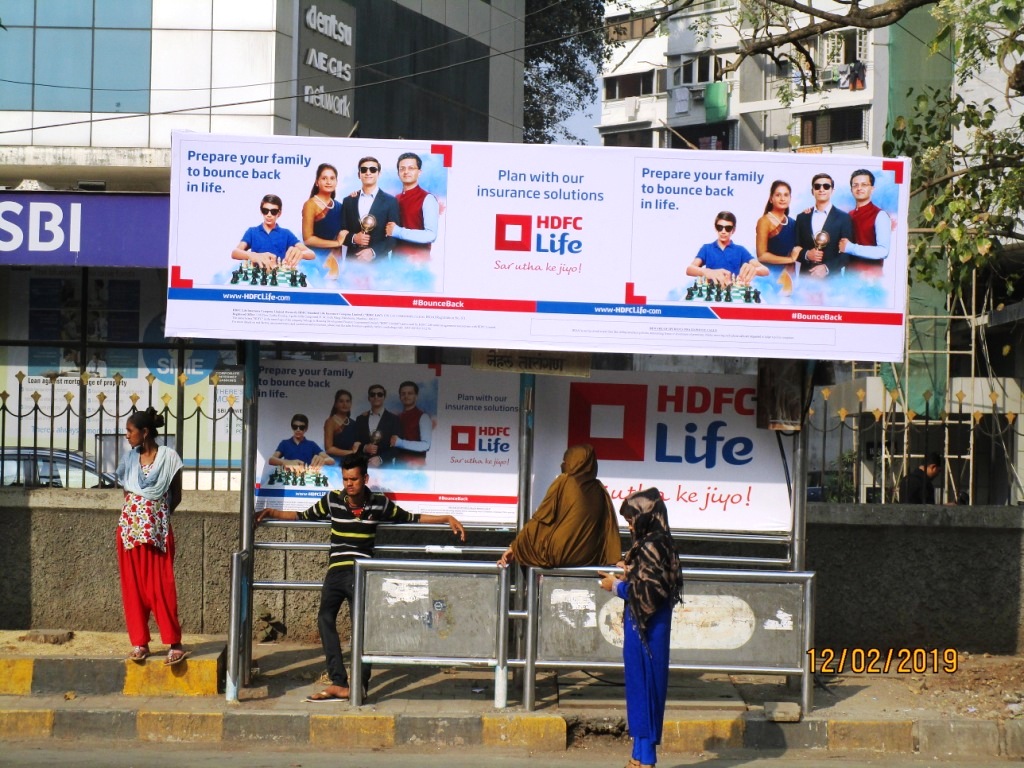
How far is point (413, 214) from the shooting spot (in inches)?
282

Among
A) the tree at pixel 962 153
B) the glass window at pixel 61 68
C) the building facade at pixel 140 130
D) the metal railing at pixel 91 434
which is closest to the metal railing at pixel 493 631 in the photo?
the metal railing at pixel 91 434

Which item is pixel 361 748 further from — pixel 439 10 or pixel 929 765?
pixel 439 10

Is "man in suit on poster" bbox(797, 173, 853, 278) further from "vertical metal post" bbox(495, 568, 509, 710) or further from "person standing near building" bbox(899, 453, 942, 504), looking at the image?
"person standing near building" bbox(899, 453, 942, 504)

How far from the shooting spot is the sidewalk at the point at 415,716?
23.6 feet

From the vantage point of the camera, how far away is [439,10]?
21.4 meters

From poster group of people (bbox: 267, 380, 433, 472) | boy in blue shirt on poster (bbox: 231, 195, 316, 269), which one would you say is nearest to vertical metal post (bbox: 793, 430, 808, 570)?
poster group of people (bbox: 267, 380, 433, 472)

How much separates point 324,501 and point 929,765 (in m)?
3.87

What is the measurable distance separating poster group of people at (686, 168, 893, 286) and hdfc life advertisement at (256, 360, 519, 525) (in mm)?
1647

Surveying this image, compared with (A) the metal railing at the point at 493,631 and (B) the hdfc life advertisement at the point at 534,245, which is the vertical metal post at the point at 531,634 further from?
(B) the hdfc life advertisement at the point at 534,245

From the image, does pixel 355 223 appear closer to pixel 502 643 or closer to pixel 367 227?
pixel 367 227

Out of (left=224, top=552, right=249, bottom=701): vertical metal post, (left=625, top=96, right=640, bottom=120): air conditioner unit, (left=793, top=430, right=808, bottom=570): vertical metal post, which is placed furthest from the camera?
(left=625, top=96, right=640, bottom=120): air conditioner unit

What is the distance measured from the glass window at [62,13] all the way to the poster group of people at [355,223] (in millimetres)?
10440

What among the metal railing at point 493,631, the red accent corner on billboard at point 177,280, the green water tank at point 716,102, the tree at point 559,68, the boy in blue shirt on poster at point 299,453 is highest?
the green water tank at point 716,102

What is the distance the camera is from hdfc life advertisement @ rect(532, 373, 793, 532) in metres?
7.88
